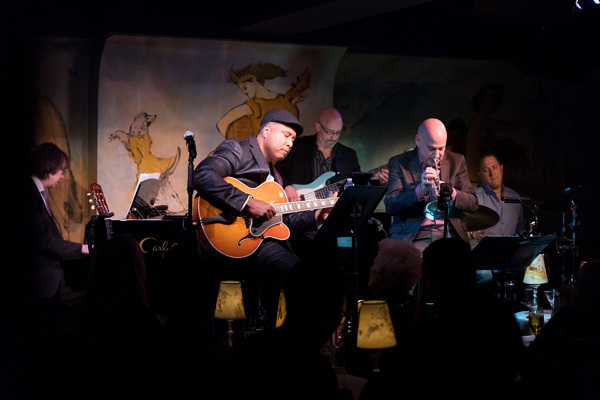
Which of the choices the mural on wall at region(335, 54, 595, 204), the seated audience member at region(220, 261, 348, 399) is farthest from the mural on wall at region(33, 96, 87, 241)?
the seated audience member at region(220, 261, 348, 399)

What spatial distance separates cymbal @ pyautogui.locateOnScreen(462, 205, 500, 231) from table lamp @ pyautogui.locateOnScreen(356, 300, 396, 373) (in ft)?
10.3

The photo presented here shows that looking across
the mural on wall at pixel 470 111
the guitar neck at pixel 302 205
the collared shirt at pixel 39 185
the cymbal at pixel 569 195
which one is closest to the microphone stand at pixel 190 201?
the guitar neck at pixel 302 205

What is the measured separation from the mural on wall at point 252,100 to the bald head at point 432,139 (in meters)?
1.84

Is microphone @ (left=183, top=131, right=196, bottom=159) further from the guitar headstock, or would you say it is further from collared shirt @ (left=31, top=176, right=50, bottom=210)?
collared shirt @ (left=31, top=176, right=50, bottom=210)

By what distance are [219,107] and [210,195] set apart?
7.34 feet

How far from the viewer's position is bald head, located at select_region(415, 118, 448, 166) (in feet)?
20.0

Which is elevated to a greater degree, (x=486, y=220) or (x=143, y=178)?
(x=143, y=178)

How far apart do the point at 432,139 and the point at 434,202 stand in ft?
2.18

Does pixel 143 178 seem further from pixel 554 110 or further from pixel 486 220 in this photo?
pixel 554 110

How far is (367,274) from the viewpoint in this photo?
6.69m

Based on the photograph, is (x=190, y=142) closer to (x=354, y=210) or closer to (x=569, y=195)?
(x=354, y=210)

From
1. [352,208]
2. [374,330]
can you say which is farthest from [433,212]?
[374,330]

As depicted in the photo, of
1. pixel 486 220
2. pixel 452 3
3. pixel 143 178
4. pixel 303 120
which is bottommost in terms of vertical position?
pixel 486 220

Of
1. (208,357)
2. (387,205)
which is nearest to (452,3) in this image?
(387,205)
